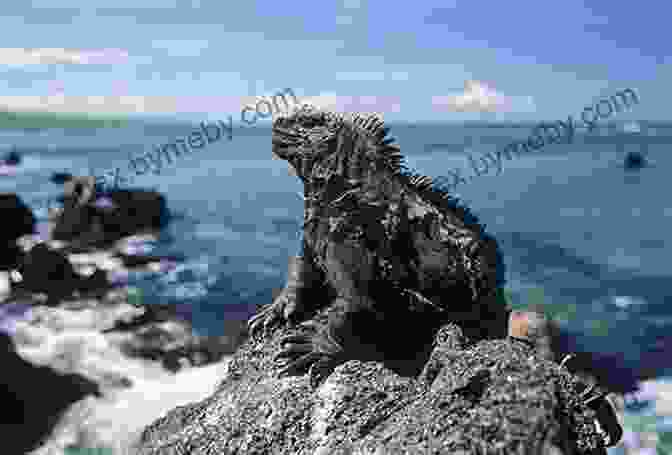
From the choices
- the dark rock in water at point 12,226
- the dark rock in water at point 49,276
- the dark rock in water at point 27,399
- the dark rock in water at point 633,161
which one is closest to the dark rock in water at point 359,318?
the dark rock in water at point 27,399

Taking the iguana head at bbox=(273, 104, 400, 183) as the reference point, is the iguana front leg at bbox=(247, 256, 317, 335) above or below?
below

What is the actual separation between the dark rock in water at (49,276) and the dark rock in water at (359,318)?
11.6 meters

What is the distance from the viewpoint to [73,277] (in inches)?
601

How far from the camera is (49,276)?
1457cm

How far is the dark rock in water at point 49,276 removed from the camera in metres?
14.5

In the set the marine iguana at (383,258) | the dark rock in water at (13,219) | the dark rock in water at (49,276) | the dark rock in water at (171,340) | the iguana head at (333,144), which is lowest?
the dark rock in water at (171,340)

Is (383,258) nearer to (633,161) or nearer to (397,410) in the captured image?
(397,410)

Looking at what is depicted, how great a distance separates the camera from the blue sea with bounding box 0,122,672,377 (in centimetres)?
1495

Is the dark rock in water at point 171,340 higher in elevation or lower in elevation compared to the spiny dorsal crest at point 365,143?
lower

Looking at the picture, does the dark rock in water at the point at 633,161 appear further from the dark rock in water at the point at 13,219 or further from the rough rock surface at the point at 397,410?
the rough rock surface at the point at 397,410

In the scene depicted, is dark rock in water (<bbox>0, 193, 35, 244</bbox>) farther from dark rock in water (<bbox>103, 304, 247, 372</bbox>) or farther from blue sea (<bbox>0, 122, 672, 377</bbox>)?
dark rock in water (<bbox>103, 304, 247, 372</bbox>)

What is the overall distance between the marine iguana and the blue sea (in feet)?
1.29

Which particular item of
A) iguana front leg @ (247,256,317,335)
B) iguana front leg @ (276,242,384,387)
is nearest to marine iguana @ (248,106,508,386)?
iguana front leg @ (276,242,384,387)

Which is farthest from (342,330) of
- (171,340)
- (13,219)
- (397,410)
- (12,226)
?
(13,219)
